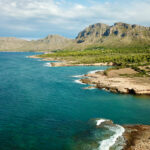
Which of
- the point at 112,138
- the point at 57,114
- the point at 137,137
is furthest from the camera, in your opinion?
the point at 57,114

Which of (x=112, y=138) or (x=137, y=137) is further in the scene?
(x=112, y=138)

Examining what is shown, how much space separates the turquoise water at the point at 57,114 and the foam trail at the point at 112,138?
243cm

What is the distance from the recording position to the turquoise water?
3988cm

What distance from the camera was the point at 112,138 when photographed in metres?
40.1

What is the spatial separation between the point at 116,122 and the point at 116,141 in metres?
9.63

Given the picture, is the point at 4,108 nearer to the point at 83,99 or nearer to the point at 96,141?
the point at 83,99

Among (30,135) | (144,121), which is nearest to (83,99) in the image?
(144,121)

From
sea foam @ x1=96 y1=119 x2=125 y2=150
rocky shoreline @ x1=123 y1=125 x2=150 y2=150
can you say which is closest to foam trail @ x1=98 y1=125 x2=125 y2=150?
sea foam @ x1=96 y1=119 x2=125 y2=150

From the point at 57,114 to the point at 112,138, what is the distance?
18941 millimetres

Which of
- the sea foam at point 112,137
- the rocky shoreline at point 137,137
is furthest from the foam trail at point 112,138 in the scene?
the rocky shoreline at point 137,137

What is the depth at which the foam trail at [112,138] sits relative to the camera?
3734 cm

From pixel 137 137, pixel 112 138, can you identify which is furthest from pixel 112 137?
pixel 137 137

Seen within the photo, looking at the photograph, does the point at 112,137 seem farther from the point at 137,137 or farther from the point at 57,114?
the point at 57,114

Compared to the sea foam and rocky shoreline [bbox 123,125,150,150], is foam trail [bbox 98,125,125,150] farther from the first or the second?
rocky shoreline [bbox 123,125,150,150]
